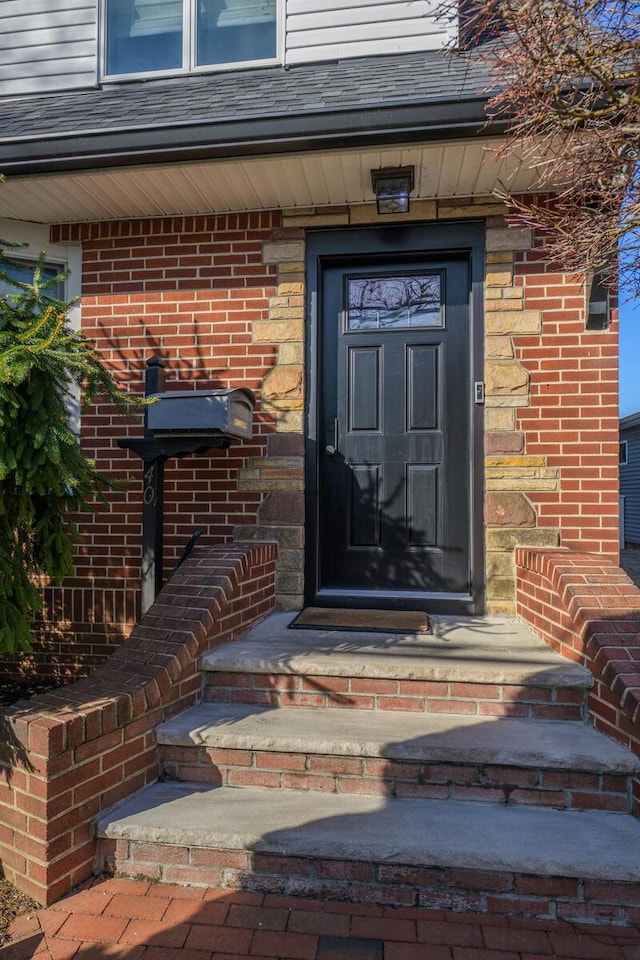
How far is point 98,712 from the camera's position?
2047 mm

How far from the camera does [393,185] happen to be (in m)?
3.20

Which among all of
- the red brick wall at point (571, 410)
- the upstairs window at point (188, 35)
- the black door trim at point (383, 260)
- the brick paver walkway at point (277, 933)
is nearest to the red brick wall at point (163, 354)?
the black door trim at point (383, 260)

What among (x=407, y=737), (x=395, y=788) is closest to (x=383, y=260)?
(x=407, y=737)

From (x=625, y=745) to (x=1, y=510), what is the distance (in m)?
2.53

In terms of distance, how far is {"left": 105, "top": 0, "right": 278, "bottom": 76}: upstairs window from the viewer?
4090 mm

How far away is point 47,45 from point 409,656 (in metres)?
5.07

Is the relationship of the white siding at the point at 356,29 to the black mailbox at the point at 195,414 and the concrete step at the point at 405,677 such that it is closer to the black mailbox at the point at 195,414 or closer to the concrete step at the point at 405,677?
the black mailbox at the point at 195,414

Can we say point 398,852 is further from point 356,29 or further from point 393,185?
point 356,29

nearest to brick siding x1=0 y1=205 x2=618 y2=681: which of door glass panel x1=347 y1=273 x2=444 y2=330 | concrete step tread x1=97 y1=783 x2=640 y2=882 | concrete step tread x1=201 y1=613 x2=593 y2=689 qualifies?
door glass panel x1=347 y1=273 x2=444 y2=330

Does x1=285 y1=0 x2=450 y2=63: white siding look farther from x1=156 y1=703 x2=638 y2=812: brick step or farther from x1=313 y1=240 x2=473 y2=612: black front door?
x1=156 y1=703 x2=638 y2=812: brick step

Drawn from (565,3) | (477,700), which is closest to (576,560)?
(477,700)

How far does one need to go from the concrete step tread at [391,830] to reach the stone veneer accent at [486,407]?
4.96 ft

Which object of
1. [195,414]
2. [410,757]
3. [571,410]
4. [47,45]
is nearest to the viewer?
[410,757]

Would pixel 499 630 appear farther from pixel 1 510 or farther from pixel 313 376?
pixel 1 510
